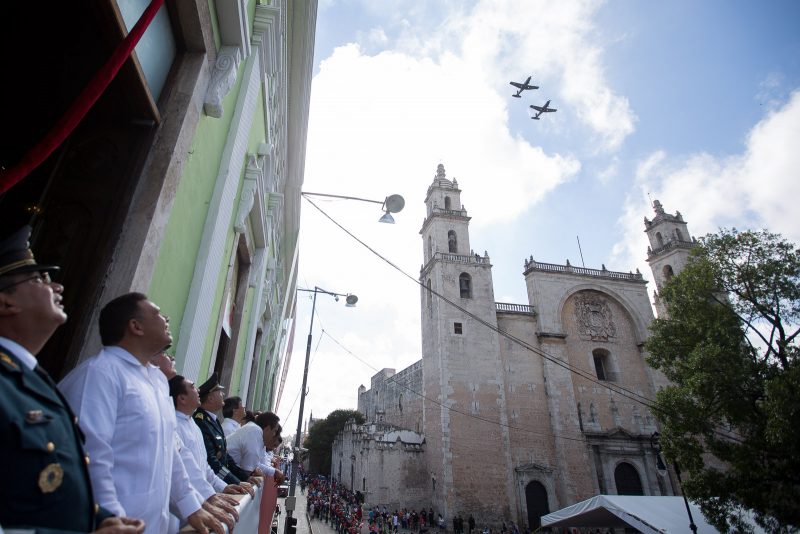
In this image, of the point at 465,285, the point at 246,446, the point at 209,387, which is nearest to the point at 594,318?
the point at 465,285

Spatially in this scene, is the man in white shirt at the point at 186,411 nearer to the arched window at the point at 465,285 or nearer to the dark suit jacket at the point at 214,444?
the dark suit jacket at the point at 214,444

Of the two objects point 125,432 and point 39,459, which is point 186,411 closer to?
point 125,432

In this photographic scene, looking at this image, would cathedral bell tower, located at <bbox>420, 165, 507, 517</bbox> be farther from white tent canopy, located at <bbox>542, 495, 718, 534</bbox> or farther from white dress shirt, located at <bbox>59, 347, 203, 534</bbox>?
white dress shirt, located at <bbox>59, 347, 203, 534</bbox>

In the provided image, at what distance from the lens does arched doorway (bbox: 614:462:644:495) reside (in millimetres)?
23625

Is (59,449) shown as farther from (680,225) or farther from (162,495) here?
(680,225)

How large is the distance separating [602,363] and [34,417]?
31.2m

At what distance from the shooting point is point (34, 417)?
98cm

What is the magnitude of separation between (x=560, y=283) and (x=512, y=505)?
47.5 feet

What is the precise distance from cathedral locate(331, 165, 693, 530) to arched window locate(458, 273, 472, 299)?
0.23ft

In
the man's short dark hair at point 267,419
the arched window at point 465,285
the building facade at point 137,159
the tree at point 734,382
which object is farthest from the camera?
the arched window at point 465,285

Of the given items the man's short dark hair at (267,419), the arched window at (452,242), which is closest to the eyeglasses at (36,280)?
the man's short dark hair at (267,419)

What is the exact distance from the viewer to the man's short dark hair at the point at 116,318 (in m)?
1.73

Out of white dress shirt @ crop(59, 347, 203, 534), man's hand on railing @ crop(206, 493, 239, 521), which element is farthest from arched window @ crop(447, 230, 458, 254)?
white dress shirt @ crop(59, 347, 203, 534)

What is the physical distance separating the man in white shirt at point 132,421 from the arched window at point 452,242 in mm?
26737
